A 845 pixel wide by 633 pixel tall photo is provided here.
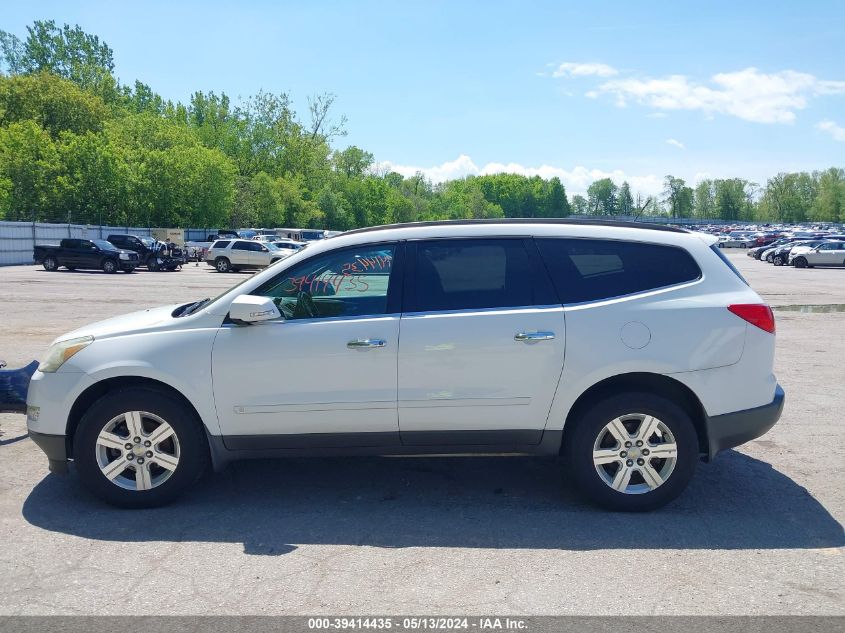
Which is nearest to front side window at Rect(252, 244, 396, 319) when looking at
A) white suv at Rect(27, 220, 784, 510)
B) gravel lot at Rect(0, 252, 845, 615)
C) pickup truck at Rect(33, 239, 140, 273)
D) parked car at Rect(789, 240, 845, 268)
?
white suv at Rect(27, 220, 784, 510)

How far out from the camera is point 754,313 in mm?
4816

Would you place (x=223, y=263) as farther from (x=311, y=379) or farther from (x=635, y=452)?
(x=635, y=452)

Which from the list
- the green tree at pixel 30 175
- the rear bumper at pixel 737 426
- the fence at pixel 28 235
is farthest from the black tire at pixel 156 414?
the green tree at pixel 30 175

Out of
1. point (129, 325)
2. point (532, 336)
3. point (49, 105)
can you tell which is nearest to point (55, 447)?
point (129, 325)

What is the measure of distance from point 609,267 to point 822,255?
146ft

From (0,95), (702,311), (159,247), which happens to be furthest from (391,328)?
(0,95)

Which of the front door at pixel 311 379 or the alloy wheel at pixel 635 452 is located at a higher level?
the front door at pixel 311 379

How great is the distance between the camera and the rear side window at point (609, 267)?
16.0 feet

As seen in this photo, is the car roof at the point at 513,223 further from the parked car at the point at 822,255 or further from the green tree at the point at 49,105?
the green tree at the point at 49,105

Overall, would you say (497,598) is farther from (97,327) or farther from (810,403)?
(810,403)

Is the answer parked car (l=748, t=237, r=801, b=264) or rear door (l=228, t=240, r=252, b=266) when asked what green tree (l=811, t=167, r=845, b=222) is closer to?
parked car (l=748, t=237, r=801, b=264)

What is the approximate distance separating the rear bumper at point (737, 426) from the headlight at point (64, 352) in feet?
13.1

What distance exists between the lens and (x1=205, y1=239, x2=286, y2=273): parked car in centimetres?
3603

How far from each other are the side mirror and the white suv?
0.01m
